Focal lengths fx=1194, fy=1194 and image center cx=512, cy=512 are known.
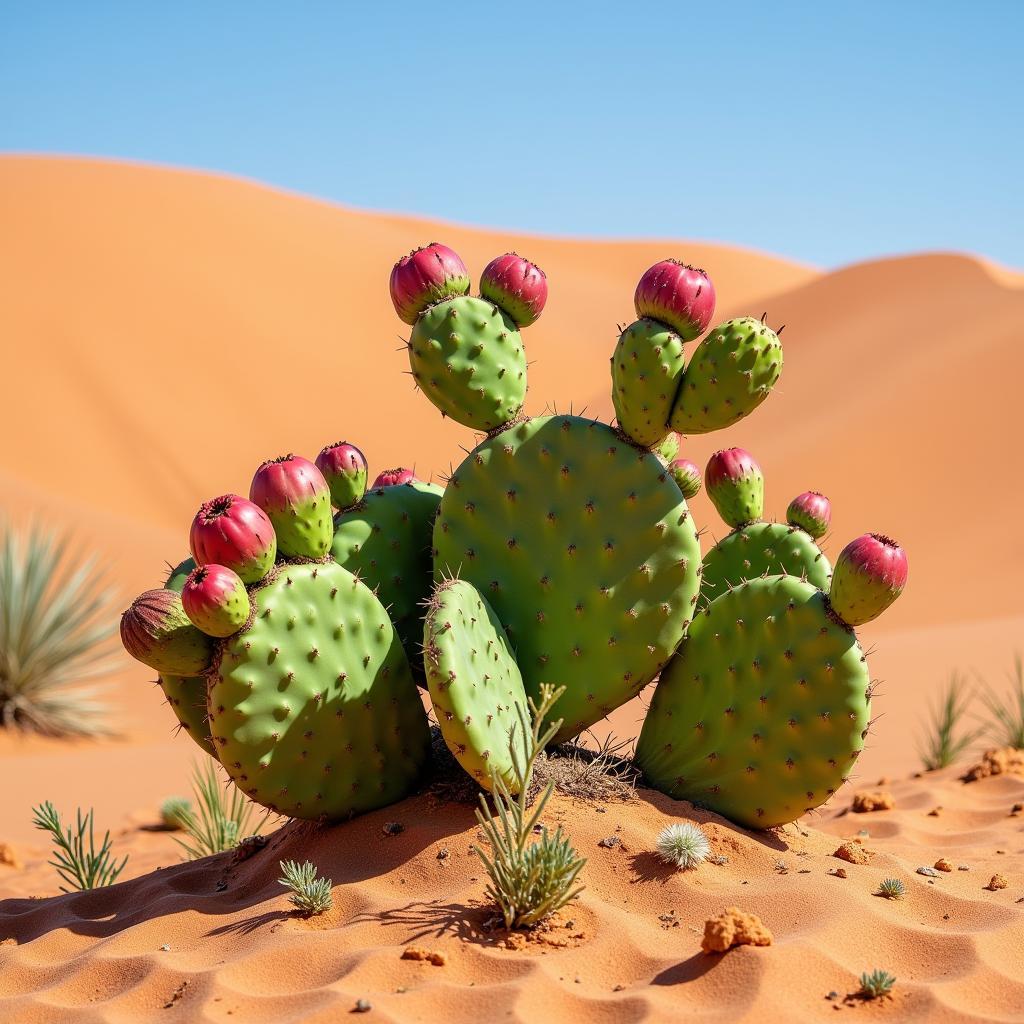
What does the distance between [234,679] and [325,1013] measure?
984 millimetres

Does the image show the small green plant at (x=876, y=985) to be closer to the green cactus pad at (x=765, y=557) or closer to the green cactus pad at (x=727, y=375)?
the green cactus pad at (x=727, y=375)

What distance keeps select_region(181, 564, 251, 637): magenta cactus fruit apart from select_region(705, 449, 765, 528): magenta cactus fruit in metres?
2.03

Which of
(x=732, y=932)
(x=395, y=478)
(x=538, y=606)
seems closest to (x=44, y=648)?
(x=395, y=478)

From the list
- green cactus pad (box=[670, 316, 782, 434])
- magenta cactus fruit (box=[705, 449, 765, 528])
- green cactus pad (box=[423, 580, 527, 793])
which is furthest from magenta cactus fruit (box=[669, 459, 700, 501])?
green cactus pad (box=[423, 580, 527, 793])

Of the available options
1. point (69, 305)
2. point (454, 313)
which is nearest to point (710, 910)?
point (454, 313)

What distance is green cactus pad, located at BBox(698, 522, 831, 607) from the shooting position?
4.38 m

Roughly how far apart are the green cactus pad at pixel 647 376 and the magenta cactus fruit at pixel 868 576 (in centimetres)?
68

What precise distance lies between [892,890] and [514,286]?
2114 millimetres

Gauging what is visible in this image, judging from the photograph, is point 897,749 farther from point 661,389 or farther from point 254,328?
point 254,328

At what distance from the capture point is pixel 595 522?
11.9 feet

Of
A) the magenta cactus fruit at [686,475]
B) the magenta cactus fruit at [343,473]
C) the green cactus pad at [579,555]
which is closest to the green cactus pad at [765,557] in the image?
the magenta cactus fruit at [686,475]

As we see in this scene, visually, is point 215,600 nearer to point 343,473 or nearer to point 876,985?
point 343,473

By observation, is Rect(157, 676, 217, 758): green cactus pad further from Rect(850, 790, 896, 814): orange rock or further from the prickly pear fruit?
Rect(850, 790, 896, 814): orange rock

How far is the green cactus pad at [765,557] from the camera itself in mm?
4383
